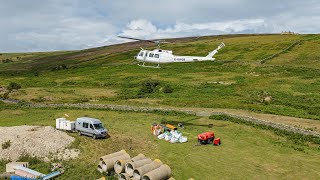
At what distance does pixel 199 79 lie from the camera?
7988cm

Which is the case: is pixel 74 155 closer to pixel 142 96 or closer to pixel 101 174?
pixel 101 174

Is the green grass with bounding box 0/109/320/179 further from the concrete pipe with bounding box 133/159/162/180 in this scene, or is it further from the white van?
the concrete pipe with bounding box 133/159/162/180

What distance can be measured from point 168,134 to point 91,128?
784 cm

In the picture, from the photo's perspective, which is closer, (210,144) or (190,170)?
(190,170)

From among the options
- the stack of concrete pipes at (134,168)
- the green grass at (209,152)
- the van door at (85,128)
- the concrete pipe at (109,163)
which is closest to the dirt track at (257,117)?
the green grass at (209,152)

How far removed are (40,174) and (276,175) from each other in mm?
17319

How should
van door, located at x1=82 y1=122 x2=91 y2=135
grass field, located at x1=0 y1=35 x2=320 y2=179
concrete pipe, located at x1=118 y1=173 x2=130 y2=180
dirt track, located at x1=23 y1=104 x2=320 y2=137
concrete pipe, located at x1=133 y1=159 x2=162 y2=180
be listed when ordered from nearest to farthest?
concrete pipe, located at x1=133 y1=159 x2=162 y2=180 < concrete pipe, located at x1=118 y1=173 x2=130 y2=180 < grass field, located at x1=0 y1=35 x2=320 y2=179 < van door, located at x1=82 y1=122 x2=91 y2=135 < dirt track, located at x1=23 y1=104 x2=320 y2=137

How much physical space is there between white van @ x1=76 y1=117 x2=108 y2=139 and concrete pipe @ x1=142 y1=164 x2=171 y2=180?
12.4m

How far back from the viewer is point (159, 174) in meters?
21.5

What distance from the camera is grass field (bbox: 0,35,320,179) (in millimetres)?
26734

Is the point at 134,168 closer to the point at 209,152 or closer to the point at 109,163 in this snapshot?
the point at 109,163

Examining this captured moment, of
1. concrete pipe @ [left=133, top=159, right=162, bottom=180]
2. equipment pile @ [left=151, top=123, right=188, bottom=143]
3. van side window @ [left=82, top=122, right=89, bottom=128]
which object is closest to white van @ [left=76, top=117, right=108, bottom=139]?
van side window @ [left=82, top=122, right=89, bottom=128]

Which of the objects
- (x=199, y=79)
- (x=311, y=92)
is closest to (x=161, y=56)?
(x=311, y=92)

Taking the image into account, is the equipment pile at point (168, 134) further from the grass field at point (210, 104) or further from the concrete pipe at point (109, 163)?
the concrete pipe at point (109, 163)
